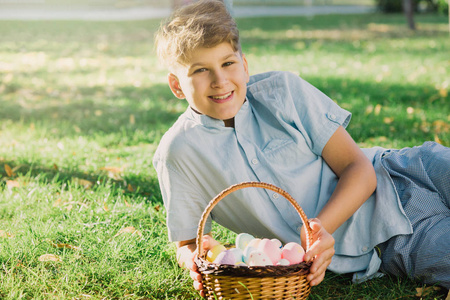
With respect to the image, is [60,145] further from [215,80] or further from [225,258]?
[225,258]

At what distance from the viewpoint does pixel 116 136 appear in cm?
492

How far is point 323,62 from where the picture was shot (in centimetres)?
880

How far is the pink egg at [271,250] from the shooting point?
2.07 m

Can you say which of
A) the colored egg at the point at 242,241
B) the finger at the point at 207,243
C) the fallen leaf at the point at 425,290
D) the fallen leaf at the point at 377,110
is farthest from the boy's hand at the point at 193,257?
the fallen leaf at the point at 377,110

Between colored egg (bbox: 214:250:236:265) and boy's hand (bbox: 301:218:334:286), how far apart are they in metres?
0.27

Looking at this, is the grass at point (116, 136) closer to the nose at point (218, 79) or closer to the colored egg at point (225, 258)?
the colored egg at point (225, 258)

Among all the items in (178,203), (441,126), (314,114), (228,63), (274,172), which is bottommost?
(441,126)

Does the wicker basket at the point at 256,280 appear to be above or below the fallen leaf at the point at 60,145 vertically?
above

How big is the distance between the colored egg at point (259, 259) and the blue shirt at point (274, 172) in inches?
15.1

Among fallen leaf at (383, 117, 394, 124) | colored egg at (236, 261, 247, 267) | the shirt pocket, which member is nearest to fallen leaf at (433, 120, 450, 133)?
fallen leaf at (383, 117, 394, 124)

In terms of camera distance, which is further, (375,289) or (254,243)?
(375,289)

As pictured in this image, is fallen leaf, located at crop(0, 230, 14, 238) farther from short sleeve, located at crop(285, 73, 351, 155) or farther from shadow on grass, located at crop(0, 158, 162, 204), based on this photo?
short sleeve, located at crop(285, 73, 351, 155)

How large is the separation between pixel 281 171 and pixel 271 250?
0.48 meters

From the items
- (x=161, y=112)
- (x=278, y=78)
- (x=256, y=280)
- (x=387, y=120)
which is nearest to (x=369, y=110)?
(x=387, y=120)
